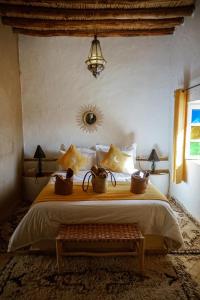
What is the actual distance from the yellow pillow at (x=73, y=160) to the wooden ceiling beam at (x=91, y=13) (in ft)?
6.63

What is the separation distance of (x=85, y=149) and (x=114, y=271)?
2.28 meters

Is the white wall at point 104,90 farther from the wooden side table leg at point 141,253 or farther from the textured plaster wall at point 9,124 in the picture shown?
the wooden side table leg at point 141,253

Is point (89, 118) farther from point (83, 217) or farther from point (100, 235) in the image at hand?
point (100, 235)

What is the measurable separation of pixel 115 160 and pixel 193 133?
1320 mm

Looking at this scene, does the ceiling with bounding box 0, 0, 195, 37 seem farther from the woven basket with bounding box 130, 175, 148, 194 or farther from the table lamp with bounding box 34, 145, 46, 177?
the woven basket with bounding box 130, 175, 148, 194

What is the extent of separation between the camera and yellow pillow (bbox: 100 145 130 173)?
11.5 ft

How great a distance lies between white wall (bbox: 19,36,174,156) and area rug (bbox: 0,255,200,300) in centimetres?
229

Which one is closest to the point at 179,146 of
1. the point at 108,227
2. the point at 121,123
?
the point at 121,123

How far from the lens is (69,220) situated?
2166 millimetres

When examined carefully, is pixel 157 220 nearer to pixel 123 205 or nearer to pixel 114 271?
pixel 123 205

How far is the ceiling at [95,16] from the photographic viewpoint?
2.83m

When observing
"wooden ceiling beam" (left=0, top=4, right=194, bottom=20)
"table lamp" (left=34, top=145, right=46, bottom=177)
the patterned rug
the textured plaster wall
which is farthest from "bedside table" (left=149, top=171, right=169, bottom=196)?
"wooden ceiling beam" (left=0, top=4, right=194, bottom=20)

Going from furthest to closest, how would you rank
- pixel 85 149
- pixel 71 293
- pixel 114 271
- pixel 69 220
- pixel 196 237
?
pixel 85 149 → pixel 196 237 → pixel 69 220 → pixel 114 271 → pixel 71 293

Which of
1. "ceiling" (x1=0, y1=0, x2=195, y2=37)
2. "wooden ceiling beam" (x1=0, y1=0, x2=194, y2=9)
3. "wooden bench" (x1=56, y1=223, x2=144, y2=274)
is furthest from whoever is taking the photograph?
"ceiling" (x1=0, y1=0, x2=195, y2=37)
